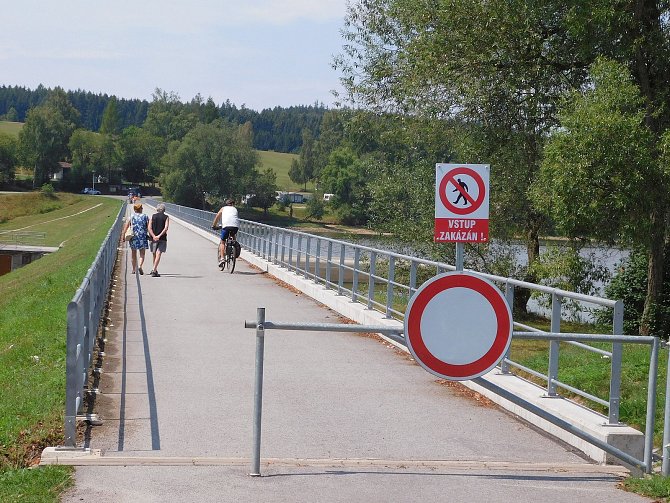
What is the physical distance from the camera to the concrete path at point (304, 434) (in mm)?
6438

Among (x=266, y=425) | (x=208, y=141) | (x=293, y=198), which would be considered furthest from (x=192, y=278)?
(x=293, y=198)

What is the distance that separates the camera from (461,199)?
7.49 meters

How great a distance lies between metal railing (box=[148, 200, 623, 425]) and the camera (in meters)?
7.92

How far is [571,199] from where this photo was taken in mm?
19156

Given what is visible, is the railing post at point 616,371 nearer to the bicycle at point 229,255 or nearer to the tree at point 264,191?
the bicycle at point 229,255

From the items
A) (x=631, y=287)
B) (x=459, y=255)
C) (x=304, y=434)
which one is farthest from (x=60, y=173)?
(x=459, y=255)

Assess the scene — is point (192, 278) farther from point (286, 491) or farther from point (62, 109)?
point (62, 109)

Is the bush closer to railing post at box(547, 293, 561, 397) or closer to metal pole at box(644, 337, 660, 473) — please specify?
railing post at box(547, 293, 561, 397)

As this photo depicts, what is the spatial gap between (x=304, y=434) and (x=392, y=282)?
6.64m

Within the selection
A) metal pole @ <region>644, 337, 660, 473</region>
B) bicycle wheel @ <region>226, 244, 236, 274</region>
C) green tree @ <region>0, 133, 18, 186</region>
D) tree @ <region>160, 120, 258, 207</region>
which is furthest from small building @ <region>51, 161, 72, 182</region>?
metal pole @ <region>644, 337, 660, 473</region>

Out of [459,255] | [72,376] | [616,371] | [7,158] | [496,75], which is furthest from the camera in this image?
[7,158]

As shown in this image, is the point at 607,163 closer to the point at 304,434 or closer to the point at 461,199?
the point at 461,199

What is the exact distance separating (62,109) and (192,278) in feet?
595

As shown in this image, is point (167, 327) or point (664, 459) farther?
point (167, 327)
